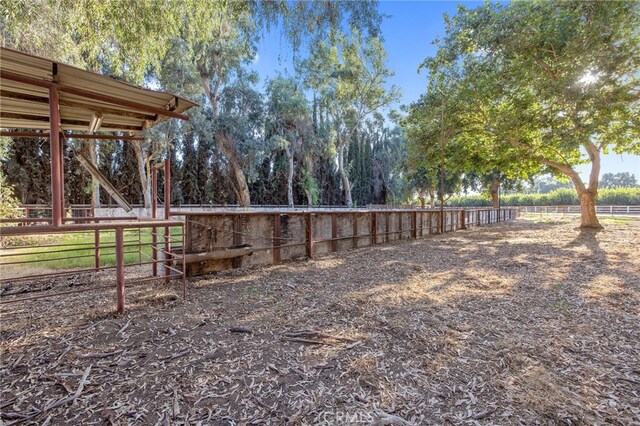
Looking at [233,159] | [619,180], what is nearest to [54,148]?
[233,159]

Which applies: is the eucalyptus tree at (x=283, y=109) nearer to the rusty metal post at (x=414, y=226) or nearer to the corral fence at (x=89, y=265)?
the rusty metal post at (x=414, y=226)

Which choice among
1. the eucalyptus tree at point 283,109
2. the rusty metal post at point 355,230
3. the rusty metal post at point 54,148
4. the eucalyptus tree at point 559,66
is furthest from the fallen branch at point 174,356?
the eucalyptus tree at point 283,109

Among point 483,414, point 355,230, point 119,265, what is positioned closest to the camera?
point 483,414

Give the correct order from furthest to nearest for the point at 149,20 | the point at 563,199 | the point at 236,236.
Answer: the point at 563,199, the point at 236,236, the point at 149,20

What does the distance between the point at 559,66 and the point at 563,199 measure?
154 feet

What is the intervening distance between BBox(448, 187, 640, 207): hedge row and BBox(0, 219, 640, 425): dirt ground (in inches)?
1513

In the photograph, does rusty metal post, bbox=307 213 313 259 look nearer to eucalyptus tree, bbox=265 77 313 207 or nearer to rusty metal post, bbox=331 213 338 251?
rusty metal post, bbox=331 213 338 251

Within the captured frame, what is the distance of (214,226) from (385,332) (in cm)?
389

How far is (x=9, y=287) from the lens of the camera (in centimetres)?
459

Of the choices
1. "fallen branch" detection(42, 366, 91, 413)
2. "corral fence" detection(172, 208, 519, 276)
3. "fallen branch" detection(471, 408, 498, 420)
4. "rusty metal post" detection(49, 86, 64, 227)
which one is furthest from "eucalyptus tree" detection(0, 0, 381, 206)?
"fallen branch" detection(471, 408, 498, 420)

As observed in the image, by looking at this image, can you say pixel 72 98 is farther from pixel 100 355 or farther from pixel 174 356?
pixel 174 356

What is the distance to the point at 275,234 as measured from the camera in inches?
266

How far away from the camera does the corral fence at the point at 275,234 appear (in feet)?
17.7

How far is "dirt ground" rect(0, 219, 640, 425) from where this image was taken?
195 centimetres
